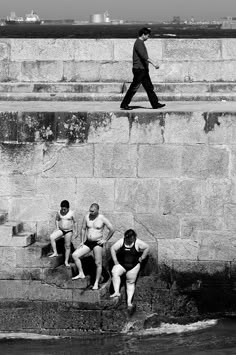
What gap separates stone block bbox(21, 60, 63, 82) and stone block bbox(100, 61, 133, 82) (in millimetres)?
918

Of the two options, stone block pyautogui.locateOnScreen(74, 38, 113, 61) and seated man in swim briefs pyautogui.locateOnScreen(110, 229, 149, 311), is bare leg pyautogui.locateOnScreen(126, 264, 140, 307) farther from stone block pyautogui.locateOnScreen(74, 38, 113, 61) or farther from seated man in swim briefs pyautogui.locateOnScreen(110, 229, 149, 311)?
stone block pyautogui.locateOnScreen(74, 38, 113, 61)

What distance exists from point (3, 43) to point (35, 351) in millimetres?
8297

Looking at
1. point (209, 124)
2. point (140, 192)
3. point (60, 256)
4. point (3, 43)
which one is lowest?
point (60, 256)

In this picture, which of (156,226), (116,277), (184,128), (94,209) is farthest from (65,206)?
(184,128)

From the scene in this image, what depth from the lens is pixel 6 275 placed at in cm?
1667

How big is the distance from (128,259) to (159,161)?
5.73ft

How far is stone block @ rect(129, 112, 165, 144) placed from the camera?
16.9 m

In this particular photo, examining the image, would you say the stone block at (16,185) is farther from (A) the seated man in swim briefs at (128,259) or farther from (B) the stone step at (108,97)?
(B) the stone step at (108,97)

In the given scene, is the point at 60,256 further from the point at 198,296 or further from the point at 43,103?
the point at 43,103

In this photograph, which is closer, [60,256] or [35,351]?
[35,351]

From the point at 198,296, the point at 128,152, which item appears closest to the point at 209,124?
the point at 128,152

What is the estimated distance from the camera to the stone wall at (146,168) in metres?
16.9

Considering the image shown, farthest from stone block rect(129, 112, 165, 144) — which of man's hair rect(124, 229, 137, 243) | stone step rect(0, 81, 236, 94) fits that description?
stone step rect(0, 81, 236, 94)

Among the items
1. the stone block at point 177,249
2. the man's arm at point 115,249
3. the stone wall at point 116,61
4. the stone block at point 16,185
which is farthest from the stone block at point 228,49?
the man's arm at point 115,249
